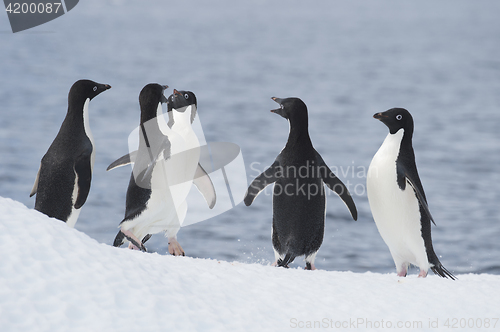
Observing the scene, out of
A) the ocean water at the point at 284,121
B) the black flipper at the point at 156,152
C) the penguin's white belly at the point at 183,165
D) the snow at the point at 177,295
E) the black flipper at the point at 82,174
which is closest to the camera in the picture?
the snow at the point at 177,295

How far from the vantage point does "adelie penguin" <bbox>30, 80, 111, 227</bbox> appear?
11.5ft

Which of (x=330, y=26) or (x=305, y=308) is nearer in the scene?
(x=305, y=308)

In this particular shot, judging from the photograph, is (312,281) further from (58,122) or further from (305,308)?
(58,122)

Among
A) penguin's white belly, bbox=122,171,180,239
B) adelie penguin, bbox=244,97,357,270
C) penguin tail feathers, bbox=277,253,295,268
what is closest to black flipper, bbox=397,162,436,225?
adelie penguin, bbox=244,97,357,270

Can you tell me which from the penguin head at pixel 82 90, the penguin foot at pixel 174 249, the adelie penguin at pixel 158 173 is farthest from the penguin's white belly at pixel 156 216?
the penguin head at pixel 82 90

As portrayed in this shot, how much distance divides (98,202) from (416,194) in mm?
6195

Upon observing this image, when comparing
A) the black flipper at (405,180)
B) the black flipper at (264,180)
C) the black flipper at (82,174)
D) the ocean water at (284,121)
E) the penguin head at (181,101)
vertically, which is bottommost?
the ocean water at (284,121)

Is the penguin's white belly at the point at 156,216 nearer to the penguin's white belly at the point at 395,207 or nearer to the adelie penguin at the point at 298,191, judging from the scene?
the adelie penguin at the point at 298,191

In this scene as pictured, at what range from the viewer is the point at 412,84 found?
33344 mm

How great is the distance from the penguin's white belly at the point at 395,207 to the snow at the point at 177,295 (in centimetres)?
84

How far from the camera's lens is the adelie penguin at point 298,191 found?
351 cm

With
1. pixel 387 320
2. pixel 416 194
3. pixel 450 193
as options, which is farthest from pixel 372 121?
pixel 387 320

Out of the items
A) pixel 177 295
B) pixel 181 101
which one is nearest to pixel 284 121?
pixel 181 101

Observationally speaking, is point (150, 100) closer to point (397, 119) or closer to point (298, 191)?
point (298, 191)
